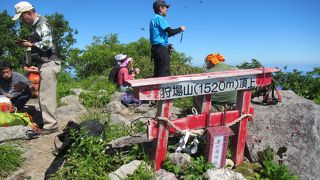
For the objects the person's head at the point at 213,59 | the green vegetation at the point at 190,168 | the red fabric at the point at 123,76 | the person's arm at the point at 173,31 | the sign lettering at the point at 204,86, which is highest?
the person's arm at the point at 173,31

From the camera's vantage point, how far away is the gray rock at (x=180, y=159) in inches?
176

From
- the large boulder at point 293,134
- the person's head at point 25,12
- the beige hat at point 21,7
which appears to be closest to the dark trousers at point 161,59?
the person's head at point 25,12

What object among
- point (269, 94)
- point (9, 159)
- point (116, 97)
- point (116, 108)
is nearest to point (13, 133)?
point (9, 159)

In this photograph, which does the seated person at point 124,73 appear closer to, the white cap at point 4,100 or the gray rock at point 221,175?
the white cap at point 4,100

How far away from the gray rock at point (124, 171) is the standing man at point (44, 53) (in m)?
2.59

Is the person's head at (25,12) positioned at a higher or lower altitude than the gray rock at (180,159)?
higher

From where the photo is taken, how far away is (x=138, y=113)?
8.24 metres

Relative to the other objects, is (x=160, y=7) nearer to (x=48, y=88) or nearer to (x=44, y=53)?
(x=44, y=53)

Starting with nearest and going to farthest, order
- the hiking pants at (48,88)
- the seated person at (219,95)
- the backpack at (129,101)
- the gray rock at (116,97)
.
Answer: the hiking pants at (48,88) < the seated person at (219,95) < the backpack at (129,101) < the gray rock at (116,97)

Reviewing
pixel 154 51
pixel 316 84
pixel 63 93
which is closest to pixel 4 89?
pixel 63 93

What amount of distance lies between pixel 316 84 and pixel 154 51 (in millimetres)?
4811

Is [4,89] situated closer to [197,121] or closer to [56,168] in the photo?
[56,168]

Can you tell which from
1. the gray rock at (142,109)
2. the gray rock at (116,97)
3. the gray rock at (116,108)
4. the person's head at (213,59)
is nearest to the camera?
the person's head at (213,59)

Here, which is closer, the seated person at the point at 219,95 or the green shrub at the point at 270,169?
the green shrub at the point at 270,169
